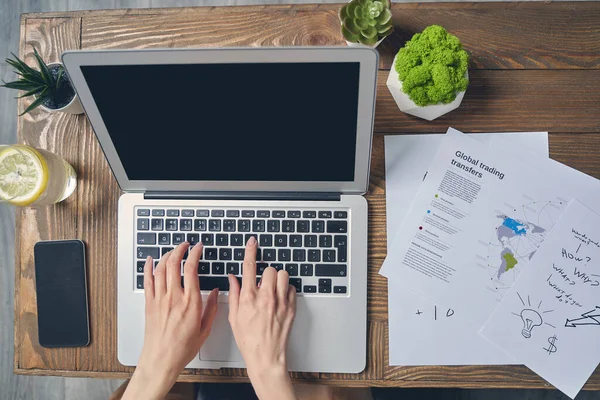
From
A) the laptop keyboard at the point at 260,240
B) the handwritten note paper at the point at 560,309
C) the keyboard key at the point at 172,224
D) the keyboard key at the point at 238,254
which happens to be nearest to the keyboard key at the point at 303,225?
the laptop keyboard at the point at 260,240

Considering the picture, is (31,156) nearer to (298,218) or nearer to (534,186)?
(298,218)

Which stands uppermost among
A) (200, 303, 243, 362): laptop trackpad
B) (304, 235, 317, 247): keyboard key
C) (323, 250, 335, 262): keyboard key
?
(304, 235, 317, 247): keyboard key

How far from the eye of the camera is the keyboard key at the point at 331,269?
73 cm

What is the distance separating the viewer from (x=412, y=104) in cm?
70

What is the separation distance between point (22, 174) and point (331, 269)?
51 cm

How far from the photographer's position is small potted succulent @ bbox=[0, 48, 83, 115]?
703mm

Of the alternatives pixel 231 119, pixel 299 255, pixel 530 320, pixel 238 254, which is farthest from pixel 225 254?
pixel 530 320

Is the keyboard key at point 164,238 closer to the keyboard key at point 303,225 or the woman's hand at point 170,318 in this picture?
the woman's hand at point 170,318

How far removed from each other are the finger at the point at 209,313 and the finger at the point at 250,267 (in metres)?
0.05

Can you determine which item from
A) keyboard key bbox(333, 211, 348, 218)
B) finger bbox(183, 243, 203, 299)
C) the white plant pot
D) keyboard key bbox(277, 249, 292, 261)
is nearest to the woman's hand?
finger bbox(183, 243, 203, 299)

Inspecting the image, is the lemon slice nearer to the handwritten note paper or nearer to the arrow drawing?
the handwritten note paper

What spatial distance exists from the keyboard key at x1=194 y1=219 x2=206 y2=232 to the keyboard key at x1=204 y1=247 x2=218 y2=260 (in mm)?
33

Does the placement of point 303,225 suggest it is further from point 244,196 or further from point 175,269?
point 175,269

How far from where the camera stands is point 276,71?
1.74ft
